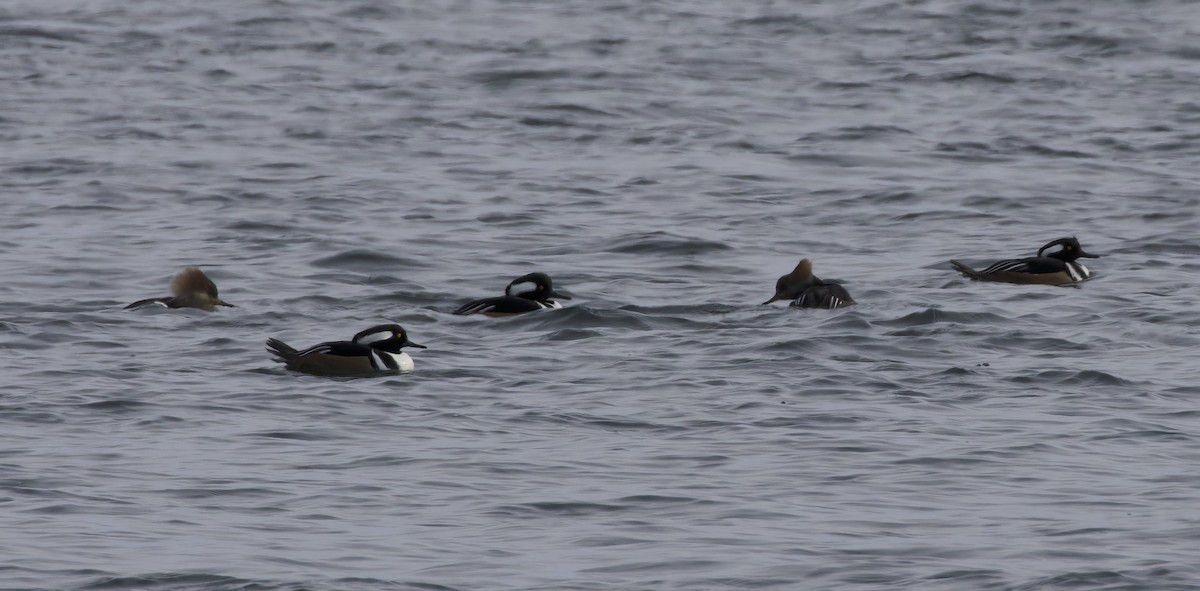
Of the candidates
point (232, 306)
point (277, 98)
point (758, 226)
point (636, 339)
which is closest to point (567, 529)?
point (636, 339)

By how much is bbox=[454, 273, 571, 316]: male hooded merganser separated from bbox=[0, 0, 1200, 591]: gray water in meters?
0.14

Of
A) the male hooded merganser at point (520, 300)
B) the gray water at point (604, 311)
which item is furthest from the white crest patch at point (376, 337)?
the male hooded merganser at point (520, 300)

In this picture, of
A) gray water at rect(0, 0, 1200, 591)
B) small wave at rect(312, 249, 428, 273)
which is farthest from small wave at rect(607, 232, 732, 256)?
small wave at rect(312, 249, 428, 273)

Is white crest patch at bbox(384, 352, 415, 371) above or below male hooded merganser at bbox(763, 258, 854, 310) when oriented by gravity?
above

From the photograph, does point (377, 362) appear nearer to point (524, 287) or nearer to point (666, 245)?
point (524, 287)

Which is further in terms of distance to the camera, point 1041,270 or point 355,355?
point 1041,270

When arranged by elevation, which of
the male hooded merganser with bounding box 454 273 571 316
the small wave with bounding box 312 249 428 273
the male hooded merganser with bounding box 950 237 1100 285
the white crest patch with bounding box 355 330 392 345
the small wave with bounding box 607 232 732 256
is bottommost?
the small wave with bounding box 607 232 732 256

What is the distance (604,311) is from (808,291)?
1.63 m

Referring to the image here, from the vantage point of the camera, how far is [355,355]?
15.3 metres

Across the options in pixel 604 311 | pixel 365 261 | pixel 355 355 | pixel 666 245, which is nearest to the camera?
pixel 355 355

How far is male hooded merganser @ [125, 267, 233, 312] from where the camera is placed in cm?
1764

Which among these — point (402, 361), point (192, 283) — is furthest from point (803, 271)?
point (192, 283)

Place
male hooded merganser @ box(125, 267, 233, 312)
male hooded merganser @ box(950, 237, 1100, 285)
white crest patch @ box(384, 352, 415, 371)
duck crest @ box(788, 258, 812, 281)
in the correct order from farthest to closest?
1. male hooded merganser @ box(950, 237, 1100, 285)
2. duck crest @ box(788, 258, 812, 281)
3. male hooded merganser @ box(125, 267, 233, 312)
4. white crest patch @ box(384, 352, 415, 371)

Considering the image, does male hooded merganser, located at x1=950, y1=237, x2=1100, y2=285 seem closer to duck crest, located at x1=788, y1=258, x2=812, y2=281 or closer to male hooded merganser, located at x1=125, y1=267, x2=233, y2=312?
duck crest, located at x1=788, y1=258, x2=812, y2=281
